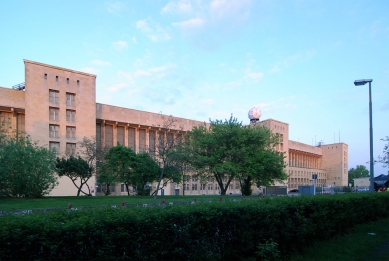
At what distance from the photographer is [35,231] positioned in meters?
4.72

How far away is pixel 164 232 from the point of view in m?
6.17

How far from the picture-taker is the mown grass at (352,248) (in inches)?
359

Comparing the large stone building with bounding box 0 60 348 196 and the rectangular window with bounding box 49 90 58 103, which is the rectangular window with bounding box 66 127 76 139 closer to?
the large stone building with bounding box 0 60 348 196

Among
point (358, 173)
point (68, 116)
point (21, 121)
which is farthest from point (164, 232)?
point (358, 173)

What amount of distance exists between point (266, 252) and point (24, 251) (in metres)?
5.71

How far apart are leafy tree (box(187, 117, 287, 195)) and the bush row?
99.5 feet

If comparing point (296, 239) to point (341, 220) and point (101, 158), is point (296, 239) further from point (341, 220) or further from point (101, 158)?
point (101, 158)

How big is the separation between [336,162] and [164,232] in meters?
123

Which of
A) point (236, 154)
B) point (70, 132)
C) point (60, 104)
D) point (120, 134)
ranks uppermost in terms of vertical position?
point (60, 104)

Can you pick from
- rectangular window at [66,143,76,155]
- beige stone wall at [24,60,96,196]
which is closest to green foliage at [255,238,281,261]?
beige stone wall at [24,60,96,196]

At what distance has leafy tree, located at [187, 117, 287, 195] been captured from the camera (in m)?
40.9

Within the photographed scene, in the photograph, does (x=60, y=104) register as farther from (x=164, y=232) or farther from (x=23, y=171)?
(x=164, y=232)

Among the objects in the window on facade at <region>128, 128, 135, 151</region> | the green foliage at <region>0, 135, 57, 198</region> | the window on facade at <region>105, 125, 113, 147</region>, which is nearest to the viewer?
the green foliage at <region>0, 135, 57, 198</region>

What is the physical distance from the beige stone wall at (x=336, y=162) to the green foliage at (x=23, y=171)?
→ 10274 centimetres
